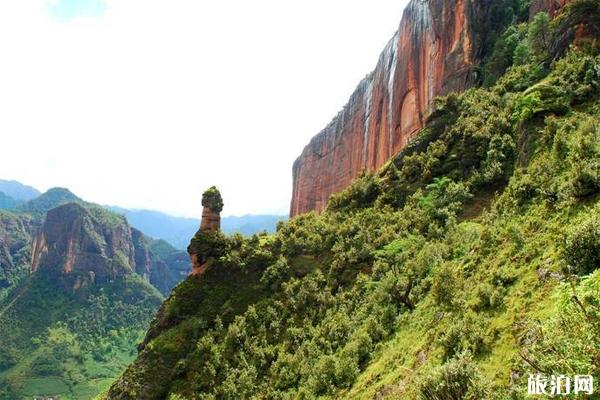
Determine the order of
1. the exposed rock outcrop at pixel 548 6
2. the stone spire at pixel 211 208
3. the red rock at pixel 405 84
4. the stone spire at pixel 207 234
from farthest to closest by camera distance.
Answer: the red rock at pixel 405 84 < the stone spire at pixel 211 208 < the stone spire at pixel 207 234 < the exposed rock outcrop at pixel 548 6

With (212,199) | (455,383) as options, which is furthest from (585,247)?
(212,199)

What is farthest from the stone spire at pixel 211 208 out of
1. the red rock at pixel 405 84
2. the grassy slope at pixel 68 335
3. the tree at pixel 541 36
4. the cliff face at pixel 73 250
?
the cliff face at pixel 73 250

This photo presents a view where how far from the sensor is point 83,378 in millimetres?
120375

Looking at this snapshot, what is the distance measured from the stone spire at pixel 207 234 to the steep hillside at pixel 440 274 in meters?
0.36

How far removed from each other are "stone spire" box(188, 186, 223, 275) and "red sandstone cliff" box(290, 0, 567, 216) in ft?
75.2

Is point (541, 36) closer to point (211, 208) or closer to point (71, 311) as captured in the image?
point (211, 208)

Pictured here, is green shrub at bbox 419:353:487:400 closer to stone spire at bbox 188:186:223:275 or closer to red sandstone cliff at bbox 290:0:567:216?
stone spire at bbox 188:186:223:275

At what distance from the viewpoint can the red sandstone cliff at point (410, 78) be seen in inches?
1954

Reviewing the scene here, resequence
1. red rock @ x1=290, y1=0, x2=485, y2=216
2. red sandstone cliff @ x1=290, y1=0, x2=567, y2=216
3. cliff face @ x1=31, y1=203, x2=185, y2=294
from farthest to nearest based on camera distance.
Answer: cliff face @ x1=31, y1=203, x2=185, y2=294
red rock @ x1=290, y1=0, x2=485, y2=216
red sandstone cliff @ x1=290, y1=0, x2=567, y2=216

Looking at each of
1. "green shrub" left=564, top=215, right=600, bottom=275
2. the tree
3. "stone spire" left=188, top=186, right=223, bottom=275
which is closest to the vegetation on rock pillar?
"stone spire" left=188, top=186, right=223, bottom=275

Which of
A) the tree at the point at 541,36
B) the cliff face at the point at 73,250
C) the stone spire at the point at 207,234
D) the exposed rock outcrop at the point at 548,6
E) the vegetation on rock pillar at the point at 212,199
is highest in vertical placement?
the exposed rock outcrop at the point at 548,6

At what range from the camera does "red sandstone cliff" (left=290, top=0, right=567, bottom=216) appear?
49625 millimetres

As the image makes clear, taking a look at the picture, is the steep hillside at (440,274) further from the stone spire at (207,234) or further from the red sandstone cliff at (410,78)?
the red sandstone cliff at (410,78)

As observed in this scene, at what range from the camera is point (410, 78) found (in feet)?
189
